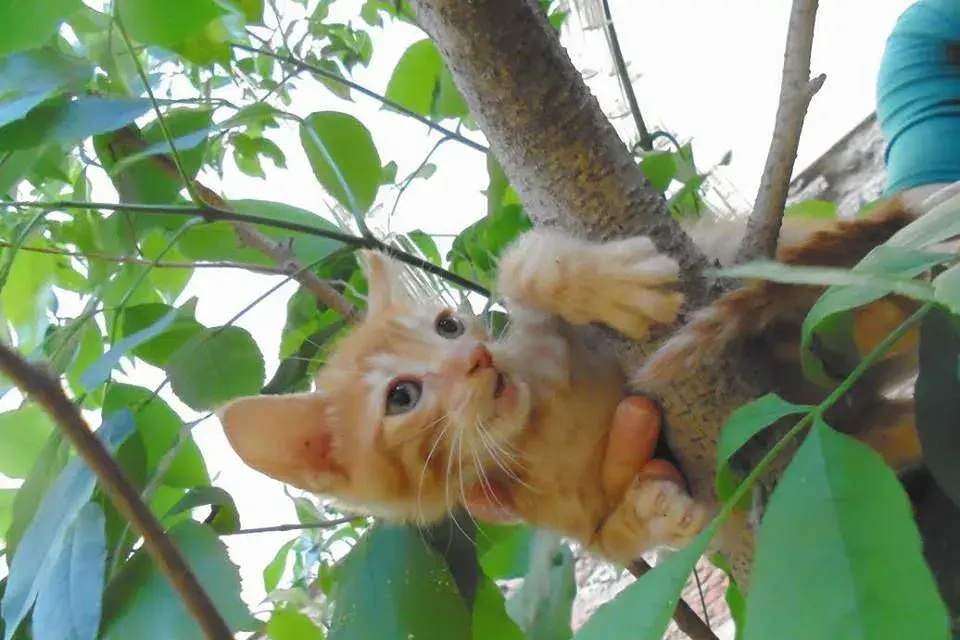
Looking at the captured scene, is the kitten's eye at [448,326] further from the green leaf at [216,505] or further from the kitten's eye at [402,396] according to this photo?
the green leaf at [216,505]

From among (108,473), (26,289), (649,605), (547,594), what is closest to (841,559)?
(649,605)

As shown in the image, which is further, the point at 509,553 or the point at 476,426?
Result: the point at 509,553

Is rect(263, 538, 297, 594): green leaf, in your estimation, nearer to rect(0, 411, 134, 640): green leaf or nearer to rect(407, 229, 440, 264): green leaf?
rect(407, 229, 440, 264): green leaf

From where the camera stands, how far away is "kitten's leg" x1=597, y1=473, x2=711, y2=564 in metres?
0.55

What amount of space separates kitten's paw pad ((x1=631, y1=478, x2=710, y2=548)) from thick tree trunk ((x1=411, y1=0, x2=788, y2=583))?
2 centimetres

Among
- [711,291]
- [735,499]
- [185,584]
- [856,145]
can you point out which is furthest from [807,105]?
[856,145]

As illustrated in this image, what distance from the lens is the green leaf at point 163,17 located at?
0.57 m

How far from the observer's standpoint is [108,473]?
35 centimetres

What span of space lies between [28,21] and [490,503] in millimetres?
408

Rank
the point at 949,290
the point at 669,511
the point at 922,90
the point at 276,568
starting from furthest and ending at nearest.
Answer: the point at 922,90
the point at 276,568
the point at 669,511
the point at 949,290

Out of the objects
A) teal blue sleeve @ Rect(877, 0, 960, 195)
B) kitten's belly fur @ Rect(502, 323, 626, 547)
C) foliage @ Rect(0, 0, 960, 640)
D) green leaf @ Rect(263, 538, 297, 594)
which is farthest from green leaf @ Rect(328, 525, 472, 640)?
teal blue sleeve @ Rect(877, 0, 960, 195)

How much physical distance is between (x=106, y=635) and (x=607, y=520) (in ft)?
1.07

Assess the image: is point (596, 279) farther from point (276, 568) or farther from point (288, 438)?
point (276, 568)

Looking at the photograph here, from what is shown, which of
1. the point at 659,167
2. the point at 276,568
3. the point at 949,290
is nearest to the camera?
the point at 949,290
